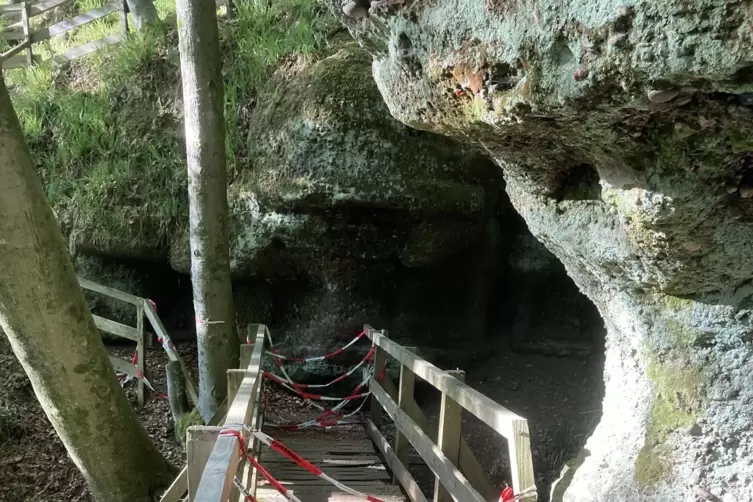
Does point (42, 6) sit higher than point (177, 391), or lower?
higher

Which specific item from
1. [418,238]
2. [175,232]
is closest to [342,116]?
[418,238]

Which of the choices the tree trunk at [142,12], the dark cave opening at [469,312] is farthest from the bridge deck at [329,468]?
the tree trunk at [142,12]

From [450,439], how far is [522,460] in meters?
0.98

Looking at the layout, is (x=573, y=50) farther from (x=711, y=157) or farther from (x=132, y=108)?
(x=132, y=108)

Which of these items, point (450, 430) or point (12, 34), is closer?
point (450, 430)

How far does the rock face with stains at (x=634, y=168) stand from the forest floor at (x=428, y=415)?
11.4ft

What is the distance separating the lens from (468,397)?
296 centimetres

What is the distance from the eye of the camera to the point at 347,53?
7234 millimetres

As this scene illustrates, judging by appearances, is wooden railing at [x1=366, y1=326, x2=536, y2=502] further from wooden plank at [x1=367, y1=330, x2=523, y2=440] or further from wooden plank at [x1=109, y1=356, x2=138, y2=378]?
wooden plank at [x1=109, y1=356, x2=138, y2=378]

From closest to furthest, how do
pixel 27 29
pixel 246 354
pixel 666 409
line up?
pixel 666 409 < pixel 246 354 < pixel 27 29

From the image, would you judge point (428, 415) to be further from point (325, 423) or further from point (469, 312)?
point (325, 423)

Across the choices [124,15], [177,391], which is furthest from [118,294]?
[124,15]

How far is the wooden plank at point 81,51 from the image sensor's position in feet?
32.2

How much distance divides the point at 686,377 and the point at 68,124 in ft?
28.6
